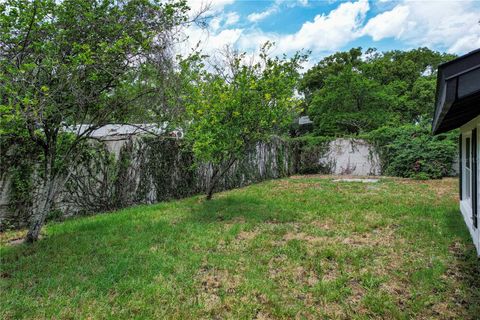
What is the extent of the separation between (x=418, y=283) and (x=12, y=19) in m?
5.51

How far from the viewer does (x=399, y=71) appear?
2234 centimetres

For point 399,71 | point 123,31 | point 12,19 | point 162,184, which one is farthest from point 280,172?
point 399,71

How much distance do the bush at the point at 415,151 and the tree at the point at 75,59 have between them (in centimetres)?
1041

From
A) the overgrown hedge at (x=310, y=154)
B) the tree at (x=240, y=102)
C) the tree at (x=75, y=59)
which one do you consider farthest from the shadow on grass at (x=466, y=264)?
the overgrown hedge at (x=310, y=154)

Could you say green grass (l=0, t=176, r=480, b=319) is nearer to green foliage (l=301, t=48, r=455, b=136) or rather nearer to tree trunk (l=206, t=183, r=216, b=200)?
tree trunk (l=206, t=183, r=216, b=200)

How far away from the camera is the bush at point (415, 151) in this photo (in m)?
11.2

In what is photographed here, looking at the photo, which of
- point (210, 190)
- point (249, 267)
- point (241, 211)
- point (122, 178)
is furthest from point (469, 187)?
point (122, 178)

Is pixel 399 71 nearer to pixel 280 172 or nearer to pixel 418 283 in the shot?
pixel 280 172

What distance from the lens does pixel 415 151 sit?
461 inches

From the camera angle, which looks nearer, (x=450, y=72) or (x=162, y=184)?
(x=450, y=72)

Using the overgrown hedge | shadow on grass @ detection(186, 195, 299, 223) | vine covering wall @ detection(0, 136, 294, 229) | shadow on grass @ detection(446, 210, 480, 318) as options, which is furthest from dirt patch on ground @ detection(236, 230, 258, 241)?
the overgrown hedge

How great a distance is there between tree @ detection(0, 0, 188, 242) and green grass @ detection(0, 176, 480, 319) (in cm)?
125

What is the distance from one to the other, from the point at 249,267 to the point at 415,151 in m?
10.6

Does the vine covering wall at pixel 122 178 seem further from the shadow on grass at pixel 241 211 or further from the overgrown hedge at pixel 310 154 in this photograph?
the overgrown hedge at pixel 310 154
